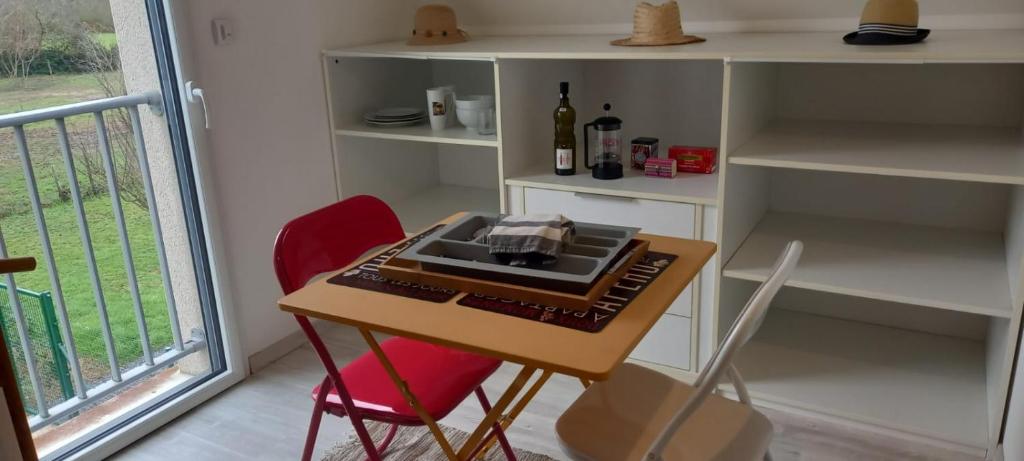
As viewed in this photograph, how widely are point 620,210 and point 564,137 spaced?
0.33 meters

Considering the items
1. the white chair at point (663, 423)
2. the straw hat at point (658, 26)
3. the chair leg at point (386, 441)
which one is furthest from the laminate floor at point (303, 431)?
A: the straw hat at point (658, 26)

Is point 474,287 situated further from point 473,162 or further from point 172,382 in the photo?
A: point 473,162

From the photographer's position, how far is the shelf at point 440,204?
313 centimetres

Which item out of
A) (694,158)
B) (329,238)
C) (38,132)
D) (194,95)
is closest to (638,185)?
(694,158)

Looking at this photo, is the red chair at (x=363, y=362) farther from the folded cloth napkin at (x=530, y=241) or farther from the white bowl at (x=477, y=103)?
the white bowl at (x=477, y=103)

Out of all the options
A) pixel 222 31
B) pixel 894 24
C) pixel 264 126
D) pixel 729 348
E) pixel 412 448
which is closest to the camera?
pixel 729 348

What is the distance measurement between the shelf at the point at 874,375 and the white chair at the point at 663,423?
812 millimetres

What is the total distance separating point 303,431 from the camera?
8.16ft

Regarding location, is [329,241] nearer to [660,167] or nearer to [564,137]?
[564,137]

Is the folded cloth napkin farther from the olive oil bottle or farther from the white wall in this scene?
the white wall

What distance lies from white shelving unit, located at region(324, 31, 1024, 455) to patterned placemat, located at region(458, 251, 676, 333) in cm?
91

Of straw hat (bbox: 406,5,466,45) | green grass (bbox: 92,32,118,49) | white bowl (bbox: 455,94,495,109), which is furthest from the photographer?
straw hat (bbox: 406,5,466,45)

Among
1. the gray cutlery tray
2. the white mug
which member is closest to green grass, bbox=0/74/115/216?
the white mug

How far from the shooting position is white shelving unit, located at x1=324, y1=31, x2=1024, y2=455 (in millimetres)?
2197
